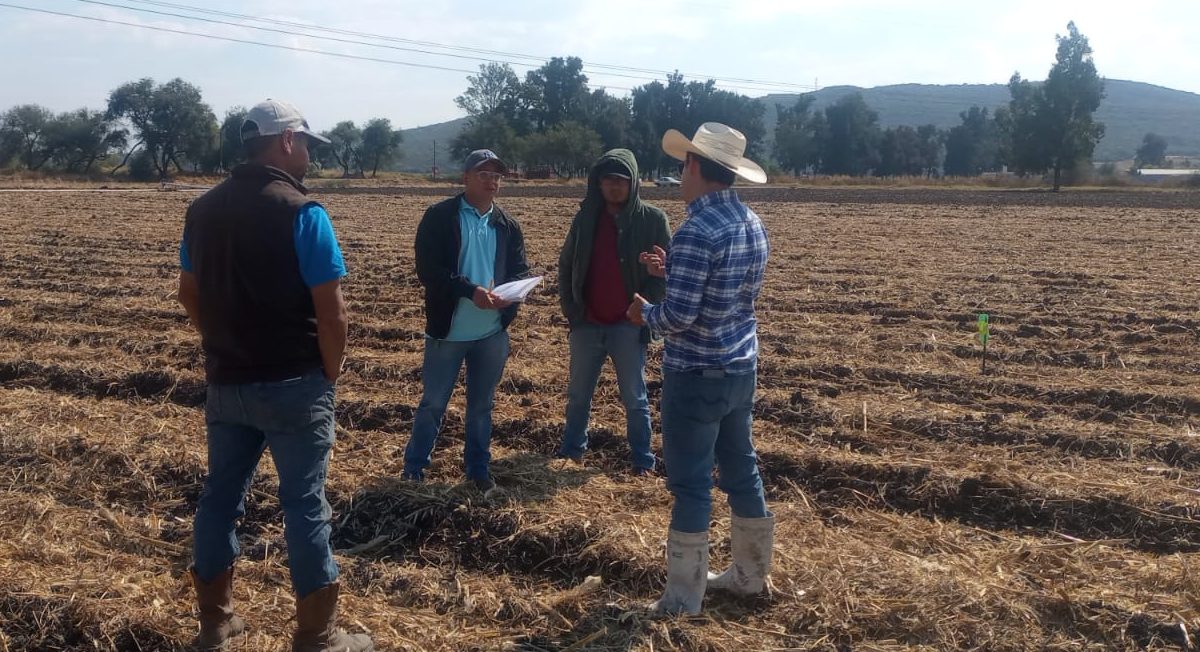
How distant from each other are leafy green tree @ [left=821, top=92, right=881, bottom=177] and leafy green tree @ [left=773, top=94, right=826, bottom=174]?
0.77 metres

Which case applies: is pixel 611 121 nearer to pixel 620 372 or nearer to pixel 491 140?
pixel 491 140

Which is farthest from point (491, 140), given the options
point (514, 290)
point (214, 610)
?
point (214, 610)

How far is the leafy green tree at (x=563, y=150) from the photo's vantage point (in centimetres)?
7000

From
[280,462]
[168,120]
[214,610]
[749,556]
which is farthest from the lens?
[168,120]

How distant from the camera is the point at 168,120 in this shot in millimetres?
70000

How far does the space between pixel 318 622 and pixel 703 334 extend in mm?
1749

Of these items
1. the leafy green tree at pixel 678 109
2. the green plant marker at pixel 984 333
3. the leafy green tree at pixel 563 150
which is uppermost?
the leafy green tree at pixel 678 109

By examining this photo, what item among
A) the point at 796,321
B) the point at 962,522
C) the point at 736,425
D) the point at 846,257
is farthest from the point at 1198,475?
the point at 846,257

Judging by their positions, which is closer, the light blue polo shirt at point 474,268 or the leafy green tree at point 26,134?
the light blue polo shirt at point 474,268

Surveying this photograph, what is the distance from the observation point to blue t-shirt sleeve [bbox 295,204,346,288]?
3.14m

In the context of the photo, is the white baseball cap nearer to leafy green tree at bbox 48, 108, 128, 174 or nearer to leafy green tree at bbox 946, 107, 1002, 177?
leafy green tree at bbox 48, 108, 128, 174

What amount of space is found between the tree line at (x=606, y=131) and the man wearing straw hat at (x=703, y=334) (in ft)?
174

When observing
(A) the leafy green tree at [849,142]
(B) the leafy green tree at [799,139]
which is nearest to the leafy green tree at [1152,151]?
(A) the leafy green tree at [849,142]

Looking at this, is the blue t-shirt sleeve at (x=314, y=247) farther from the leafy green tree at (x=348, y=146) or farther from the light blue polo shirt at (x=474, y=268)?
the leafy green tree at (x=348, y=146)
